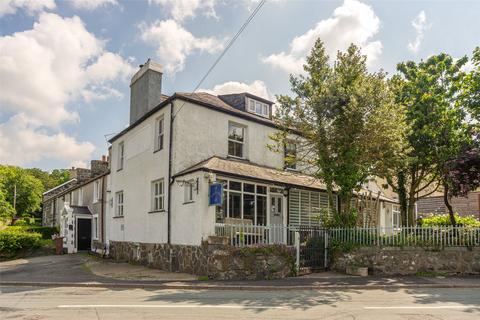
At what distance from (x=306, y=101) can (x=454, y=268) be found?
8.39 meters

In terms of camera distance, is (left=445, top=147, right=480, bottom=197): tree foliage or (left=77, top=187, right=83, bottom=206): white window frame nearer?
(left=445, top=147, right=480, bottom=197): tree foliage

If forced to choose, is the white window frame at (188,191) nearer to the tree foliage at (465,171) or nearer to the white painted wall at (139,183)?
the white painted wall at (139,183)

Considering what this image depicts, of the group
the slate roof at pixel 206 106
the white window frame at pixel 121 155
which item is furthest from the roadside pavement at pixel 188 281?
the white window frame at pixel 121 155

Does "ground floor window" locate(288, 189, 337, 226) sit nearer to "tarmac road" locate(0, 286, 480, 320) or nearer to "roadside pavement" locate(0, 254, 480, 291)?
"roadside pavement" locate(0, 254, 480, 291)

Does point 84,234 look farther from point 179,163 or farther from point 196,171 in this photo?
point 196,171

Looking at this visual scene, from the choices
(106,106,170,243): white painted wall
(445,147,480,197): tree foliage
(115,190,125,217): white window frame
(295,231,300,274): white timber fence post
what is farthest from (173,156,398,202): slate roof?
(115,190,125,217): white window frame

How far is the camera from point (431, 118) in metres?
19.0

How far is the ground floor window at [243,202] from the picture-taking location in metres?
16.6

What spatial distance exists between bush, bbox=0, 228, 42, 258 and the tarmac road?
1235 cm

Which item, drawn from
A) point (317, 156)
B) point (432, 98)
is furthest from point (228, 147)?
point (432, 98)

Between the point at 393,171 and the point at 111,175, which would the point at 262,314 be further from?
the point at 111,175

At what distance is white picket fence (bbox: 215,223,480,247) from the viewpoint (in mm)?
15281

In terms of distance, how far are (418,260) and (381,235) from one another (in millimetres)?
1546

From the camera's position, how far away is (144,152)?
20219 millimetres
